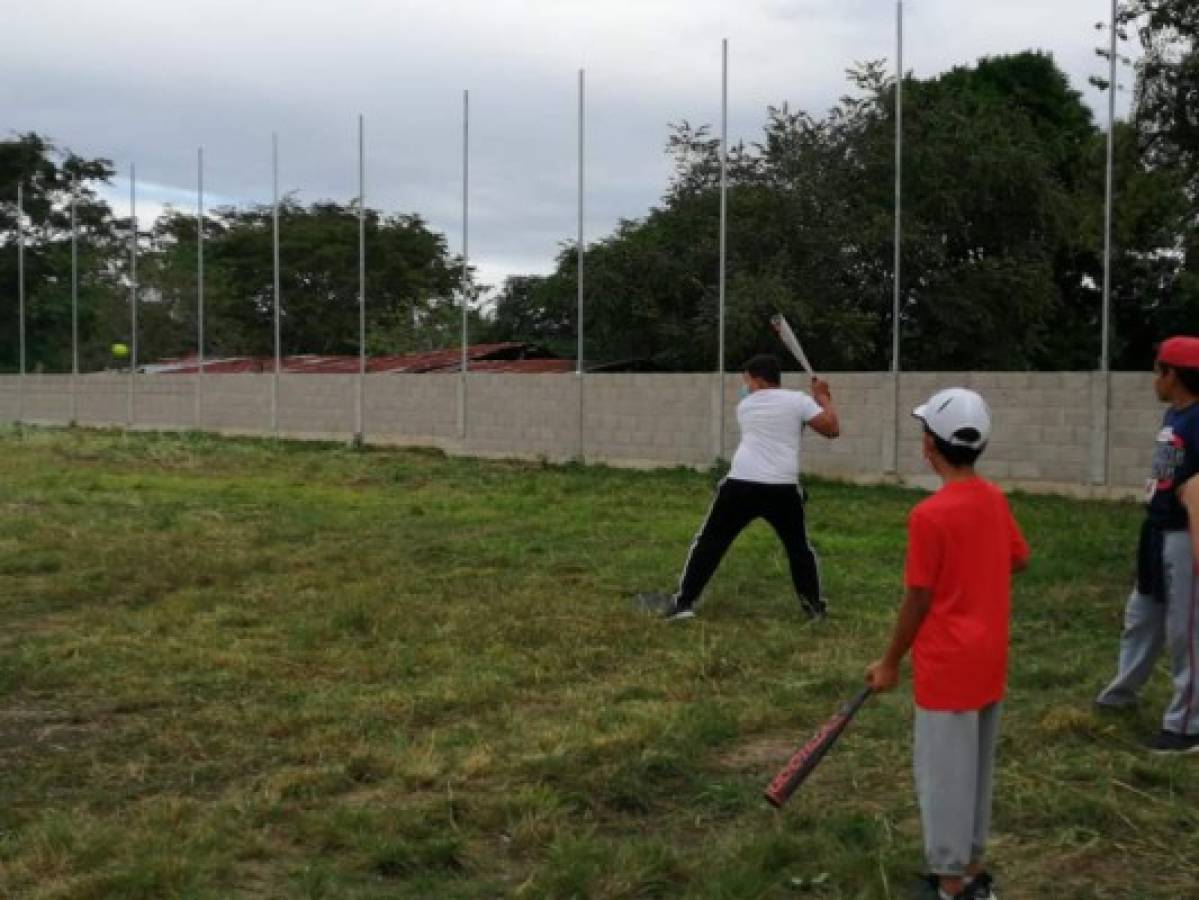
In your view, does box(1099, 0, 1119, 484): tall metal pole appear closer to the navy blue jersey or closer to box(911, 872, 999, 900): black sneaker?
the navy blue jersey

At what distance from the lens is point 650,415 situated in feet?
68.9

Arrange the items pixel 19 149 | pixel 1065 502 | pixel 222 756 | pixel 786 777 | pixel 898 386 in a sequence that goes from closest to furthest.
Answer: pixel 786 777
pixel 222 756
pixel 1065 502
pixel 898 386
pixel 19 149

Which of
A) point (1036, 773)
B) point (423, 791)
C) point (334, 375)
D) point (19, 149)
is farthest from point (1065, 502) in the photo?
point (19, 149)

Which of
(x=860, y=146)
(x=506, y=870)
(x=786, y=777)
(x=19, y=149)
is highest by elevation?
(x=19, y=149)

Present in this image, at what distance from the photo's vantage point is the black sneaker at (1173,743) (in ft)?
16.6

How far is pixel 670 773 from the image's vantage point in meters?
4.83

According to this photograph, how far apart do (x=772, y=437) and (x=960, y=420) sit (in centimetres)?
430

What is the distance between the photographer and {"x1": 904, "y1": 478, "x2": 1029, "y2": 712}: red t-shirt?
11.5 feet

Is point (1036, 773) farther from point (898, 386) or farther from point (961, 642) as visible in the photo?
point (898, 386)

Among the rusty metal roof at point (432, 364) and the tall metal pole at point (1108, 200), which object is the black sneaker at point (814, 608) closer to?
the tall metal pole at point (1108, 200)

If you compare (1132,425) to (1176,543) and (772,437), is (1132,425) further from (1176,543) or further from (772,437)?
(1176,543)

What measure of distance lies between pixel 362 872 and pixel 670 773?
51.8 inches

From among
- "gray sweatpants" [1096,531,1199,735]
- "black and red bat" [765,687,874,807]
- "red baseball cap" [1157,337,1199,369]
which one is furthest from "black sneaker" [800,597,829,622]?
"black and red bat" [765,687,874,807]

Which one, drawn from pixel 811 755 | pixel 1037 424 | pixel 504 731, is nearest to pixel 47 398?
pixel 1037 424
